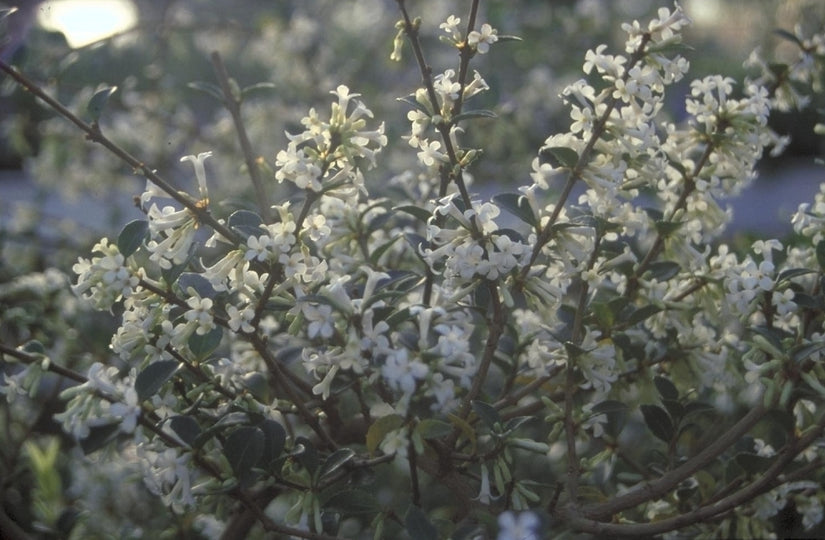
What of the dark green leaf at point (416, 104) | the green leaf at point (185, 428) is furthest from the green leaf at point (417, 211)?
the green leaf at point (185, 428)

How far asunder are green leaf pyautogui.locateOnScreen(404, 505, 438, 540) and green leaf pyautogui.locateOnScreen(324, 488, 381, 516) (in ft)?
0.19

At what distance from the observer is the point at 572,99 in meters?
Result: 0.98

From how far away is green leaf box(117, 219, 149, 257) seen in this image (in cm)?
90

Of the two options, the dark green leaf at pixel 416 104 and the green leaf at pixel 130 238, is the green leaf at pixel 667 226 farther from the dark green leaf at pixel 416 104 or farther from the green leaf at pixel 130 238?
the green leaf at pixel 130 238

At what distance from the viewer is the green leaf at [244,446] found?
2.90 ft

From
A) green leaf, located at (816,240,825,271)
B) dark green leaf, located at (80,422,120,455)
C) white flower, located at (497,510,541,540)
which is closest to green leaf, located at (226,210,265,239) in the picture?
dark green leaf, located at (80,422,120,455)

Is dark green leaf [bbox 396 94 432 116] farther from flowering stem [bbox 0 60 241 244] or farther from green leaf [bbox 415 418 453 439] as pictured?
green leaf [bbox 415 418 453 439]

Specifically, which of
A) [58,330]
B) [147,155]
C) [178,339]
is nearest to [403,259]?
[178,339]

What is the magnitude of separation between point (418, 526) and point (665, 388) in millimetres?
361

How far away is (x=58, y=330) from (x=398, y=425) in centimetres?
96

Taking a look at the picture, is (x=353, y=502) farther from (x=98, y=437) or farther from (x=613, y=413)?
(x=613, y=413)

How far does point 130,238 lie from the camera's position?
909mm

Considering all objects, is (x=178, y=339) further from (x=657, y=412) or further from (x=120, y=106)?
(x=120, y=106)

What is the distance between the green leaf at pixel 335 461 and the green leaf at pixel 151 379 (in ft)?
0.59
